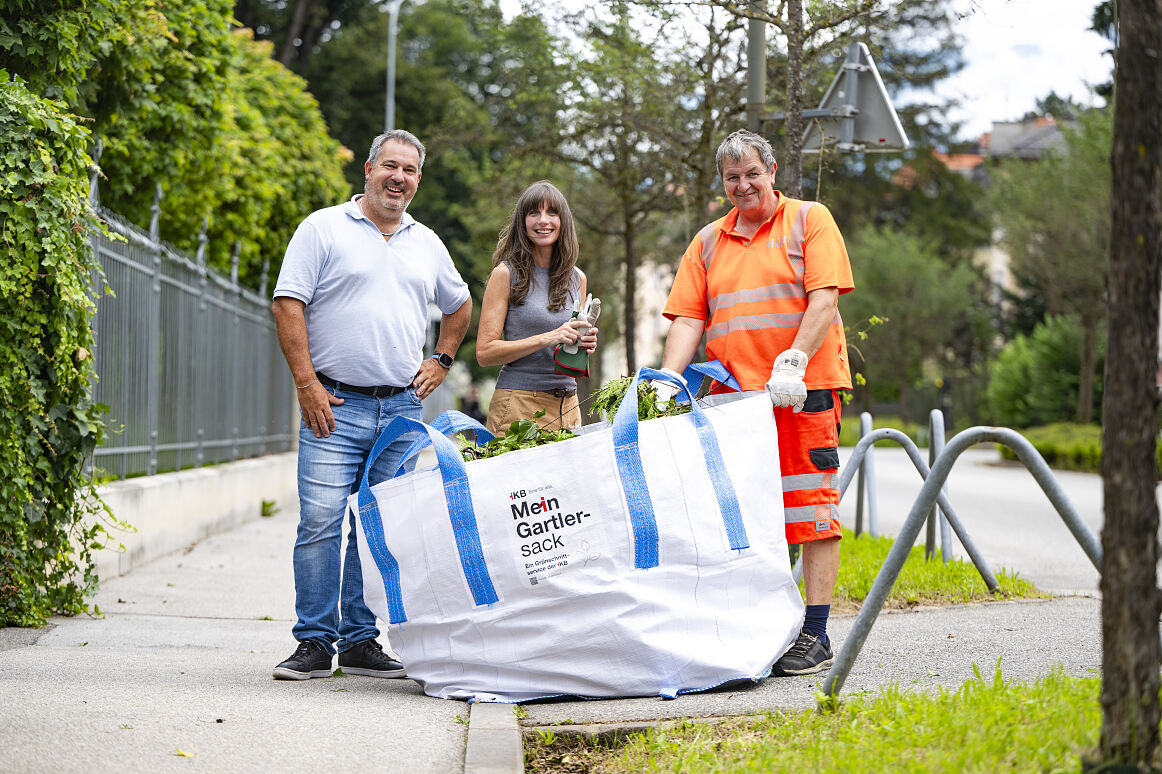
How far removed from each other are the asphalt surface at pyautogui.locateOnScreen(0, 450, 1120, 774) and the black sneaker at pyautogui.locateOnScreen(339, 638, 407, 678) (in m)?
0.05

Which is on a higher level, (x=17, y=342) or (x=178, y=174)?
(x=178, y=174)

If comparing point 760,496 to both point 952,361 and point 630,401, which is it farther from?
point 952,361

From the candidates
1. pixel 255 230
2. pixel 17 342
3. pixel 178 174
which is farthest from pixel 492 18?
pixel 17 342

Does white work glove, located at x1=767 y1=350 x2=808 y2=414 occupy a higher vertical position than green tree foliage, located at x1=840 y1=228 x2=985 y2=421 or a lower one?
lower

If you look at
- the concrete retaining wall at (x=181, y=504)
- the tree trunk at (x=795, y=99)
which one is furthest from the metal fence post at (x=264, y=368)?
the tree trunk at (x=795, y=99)

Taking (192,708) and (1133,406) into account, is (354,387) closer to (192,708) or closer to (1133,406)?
(192,708)

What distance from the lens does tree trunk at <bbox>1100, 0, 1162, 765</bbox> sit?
275cm

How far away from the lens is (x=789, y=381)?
4625mm

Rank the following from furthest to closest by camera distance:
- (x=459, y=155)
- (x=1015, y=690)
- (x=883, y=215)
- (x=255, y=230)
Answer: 1. (x=883, y=215)
2. (x=459, y=155)
3. (x=255, y=230)
4. (x=1015, y=690)

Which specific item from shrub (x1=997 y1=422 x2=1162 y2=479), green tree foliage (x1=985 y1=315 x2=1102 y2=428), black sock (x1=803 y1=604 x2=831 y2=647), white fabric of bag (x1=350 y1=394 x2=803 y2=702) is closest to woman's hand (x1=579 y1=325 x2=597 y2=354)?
white fabric of bag (x1=350 y1=394 x2=803 y2=702)

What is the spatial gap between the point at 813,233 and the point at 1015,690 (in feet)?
6.25

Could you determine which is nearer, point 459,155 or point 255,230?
point 255,230

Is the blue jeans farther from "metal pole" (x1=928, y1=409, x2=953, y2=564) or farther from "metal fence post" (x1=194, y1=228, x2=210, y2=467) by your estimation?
"metal fence post" (x1=194, y1=228, x2=210, y2=467)

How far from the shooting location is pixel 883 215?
164 feet
